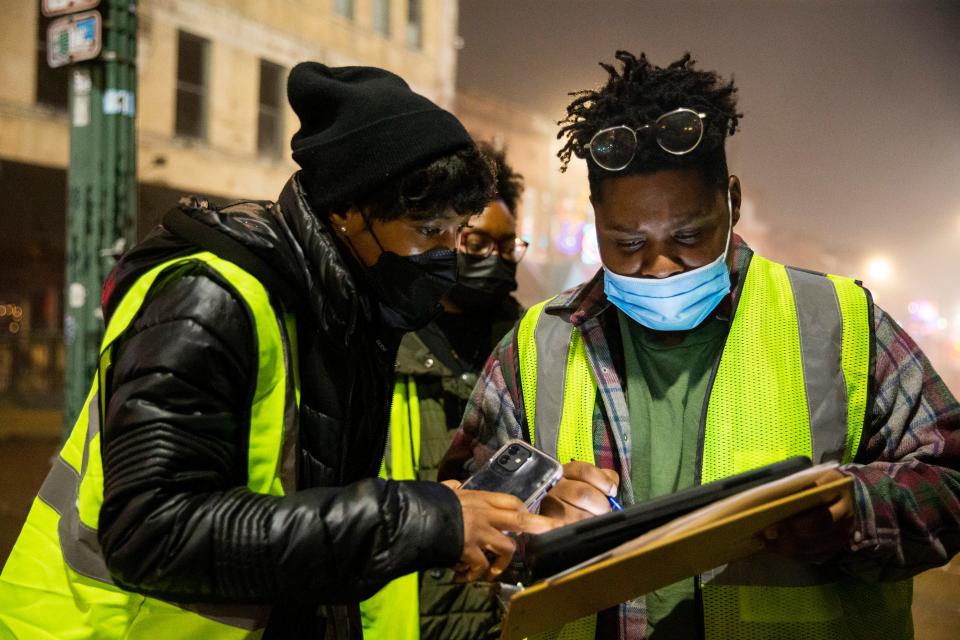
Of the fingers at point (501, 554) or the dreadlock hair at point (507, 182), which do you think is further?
the dreadlock hair at point (507, 182)

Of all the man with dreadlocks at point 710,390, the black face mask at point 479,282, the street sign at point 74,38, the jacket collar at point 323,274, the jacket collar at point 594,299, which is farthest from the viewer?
the street sign at point 74,38

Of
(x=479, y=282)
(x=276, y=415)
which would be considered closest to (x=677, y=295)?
(x=276, y=415)

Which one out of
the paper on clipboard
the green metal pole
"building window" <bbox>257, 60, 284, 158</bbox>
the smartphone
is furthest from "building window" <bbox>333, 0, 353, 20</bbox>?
the paper on clipboard

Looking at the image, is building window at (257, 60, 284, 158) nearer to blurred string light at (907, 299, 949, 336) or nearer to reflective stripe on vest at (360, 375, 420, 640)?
reflective stripe on vest at (360, 375, 420, 640)

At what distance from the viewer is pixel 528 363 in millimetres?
2334

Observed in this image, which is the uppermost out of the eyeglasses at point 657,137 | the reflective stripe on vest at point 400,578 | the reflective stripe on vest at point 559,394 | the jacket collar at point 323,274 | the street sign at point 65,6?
the street sign at point 65,6

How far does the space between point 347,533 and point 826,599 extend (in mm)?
1248

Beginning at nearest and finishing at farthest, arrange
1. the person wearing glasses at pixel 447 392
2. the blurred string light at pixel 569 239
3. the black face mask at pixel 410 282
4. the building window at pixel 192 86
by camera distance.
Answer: the black face mask at pixel 410 282 → the person wearing glasses at pixel 447 392 → the building window at pixel 192 86 → the blurred string light at pixel 569 239

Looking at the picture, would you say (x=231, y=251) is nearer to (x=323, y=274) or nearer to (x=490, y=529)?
(x=323, y=274)

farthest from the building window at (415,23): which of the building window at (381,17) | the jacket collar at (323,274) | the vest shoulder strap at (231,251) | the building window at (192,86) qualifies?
the vest shoulder strap at (231,251)

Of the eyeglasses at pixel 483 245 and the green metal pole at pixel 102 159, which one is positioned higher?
the green metal pole at pixel 102 159

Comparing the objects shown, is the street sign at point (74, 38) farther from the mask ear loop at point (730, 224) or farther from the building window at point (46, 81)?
the building window at point (46, 81)

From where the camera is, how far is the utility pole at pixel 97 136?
15.2 ft

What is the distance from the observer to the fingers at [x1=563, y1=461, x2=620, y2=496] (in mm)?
1871
